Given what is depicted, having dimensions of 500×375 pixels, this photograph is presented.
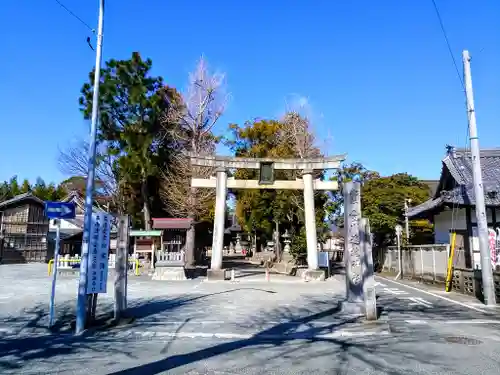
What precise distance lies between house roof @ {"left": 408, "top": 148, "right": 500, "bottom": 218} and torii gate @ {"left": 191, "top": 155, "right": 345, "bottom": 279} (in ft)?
16.6

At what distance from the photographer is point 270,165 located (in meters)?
21.0

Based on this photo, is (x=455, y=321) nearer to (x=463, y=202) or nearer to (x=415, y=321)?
(x=415, y=321)

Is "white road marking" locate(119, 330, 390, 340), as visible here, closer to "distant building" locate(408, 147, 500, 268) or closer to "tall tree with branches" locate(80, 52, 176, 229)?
"distant building" locate(408, 147, 500, 268)

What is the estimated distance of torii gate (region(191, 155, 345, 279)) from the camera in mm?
20234

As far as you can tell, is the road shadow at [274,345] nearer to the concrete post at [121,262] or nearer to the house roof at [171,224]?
the concrete post at [121,262]

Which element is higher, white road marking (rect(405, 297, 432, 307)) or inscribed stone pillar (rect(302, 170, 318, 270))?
inscribed stone pillar (rect(302, 170, 318, 270))

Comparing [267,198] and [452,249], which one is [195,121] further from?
[452,249]

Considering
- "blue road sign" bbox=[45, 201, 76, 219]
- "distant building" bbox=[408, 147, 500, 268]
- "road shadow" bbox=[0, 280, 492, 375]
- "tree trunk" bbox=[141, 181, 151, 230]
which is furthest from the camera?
"tree trunk" bbox=[141, 181, 151, 230]

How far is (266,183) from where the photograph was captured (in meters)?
21.0

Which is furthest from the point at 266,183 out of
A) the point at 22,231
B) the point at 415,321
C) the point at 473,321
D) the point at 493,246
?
the point at 22,231

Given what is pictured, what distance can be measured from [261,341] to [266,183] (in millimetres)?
13968

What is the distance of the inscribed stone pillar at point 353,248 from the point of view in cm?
1019

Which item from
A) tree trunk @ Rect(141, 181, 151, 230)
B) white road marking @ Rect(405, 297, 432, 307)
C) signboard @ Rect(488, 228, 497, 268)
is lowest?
white road marking @ Rect(405, 297, 432, 307)

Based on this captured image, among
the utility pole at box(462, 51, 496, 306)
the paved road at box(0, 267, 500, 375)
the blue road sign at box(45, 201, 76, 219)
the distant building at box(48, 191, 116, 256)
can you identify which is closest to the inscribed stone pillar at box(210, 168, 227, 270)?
the paved road at box(0, 267, 500, 375)
